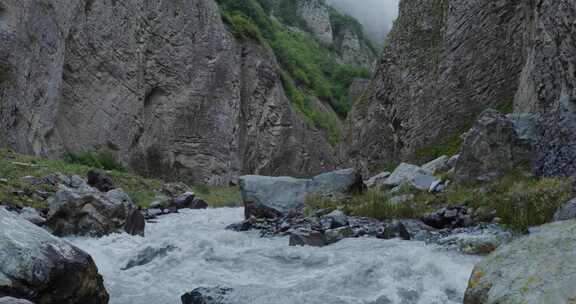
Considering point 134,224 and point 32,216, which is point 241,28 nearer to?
point 134,224

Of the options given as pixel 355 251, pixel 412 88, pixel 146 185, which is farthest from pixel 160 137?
pixel 355 251

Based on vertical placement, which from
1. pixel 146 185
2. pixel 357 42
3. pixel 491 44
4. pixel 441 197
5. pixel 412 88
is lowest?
pixel 146 185

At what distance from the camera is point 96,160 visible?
24062 millimetres

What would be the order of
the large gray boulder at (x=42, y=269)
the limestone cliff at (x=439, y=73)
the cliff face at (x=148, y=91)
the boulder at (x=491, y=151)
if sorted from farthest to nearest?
the cliff face at (x=148, y=91)
the limestone cliff at (x=439, y=73)
the boulder at (x=491, y=151)
the large gray boulder at (x=42, y=269)

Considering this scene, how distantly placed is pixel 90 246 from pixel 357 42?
85601 millimetres

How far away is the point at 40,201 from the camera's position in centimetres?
991

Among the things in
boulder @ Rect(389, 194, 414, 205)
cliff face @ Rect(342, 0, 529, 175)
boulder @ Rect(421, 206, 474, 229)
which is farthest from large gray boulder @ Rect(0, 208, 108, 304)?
cliff face @ Rect(342, 0, 529, 175)

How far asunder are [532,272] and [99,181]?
12704mm

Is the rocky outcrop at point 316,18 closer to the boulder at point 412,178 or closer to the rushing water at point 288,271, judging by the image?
the boulder at point 412,178

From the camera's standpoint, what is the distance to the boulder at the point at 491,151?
9.79 m

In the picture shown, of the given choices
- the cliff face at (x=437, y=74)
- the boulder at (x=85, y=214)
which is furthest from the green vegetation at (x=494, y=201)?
the cliff face at (x=437, y=74)

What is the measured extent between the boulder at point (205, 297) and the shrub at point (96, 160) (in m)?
19.4

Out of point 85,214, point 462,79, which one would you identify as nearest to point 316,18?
point 462,79

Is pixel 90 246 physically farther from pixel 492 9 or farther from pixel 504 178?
pixel 492 9
